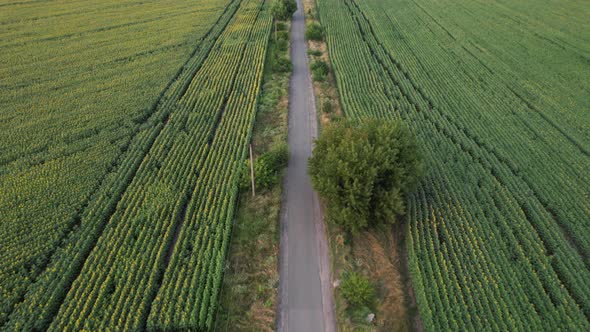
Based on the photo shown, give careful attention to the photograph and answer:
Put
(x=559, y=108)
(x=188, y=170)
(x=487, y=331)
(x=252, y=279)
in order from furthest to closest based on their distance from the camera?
(x=559, y=108)
(x=188, y=170)
(x=252, y=279)
(x=487, y=331)

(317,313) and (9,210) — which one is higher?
(9,210)

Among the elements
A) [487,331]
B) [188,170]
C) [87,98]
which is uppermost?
[87,98]

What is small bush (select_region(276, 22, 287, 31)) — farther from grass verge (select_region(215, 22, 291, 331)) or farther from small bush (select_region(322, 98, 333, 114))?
grass verge (select_region(215, 22, 291, 331))

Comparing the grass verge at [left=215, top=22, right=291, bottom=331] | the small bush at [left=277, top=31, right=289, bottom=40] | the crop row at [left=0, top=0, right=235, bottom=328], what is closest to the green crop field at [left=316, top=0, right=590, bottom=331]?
the small bush at [left=277, top=31, right=289, bottom=40]

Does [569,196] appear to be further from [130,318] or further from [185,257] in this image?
[130,318]

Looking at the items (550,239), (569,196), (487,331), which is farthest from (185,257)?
(569,196)

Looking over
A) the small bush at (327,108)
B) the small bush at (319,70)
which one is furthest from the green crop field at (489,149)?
the small bush at (319,70)

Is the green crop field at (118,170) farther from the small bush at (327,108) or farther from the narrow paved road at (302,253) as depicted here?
the small bush at (327,108)
